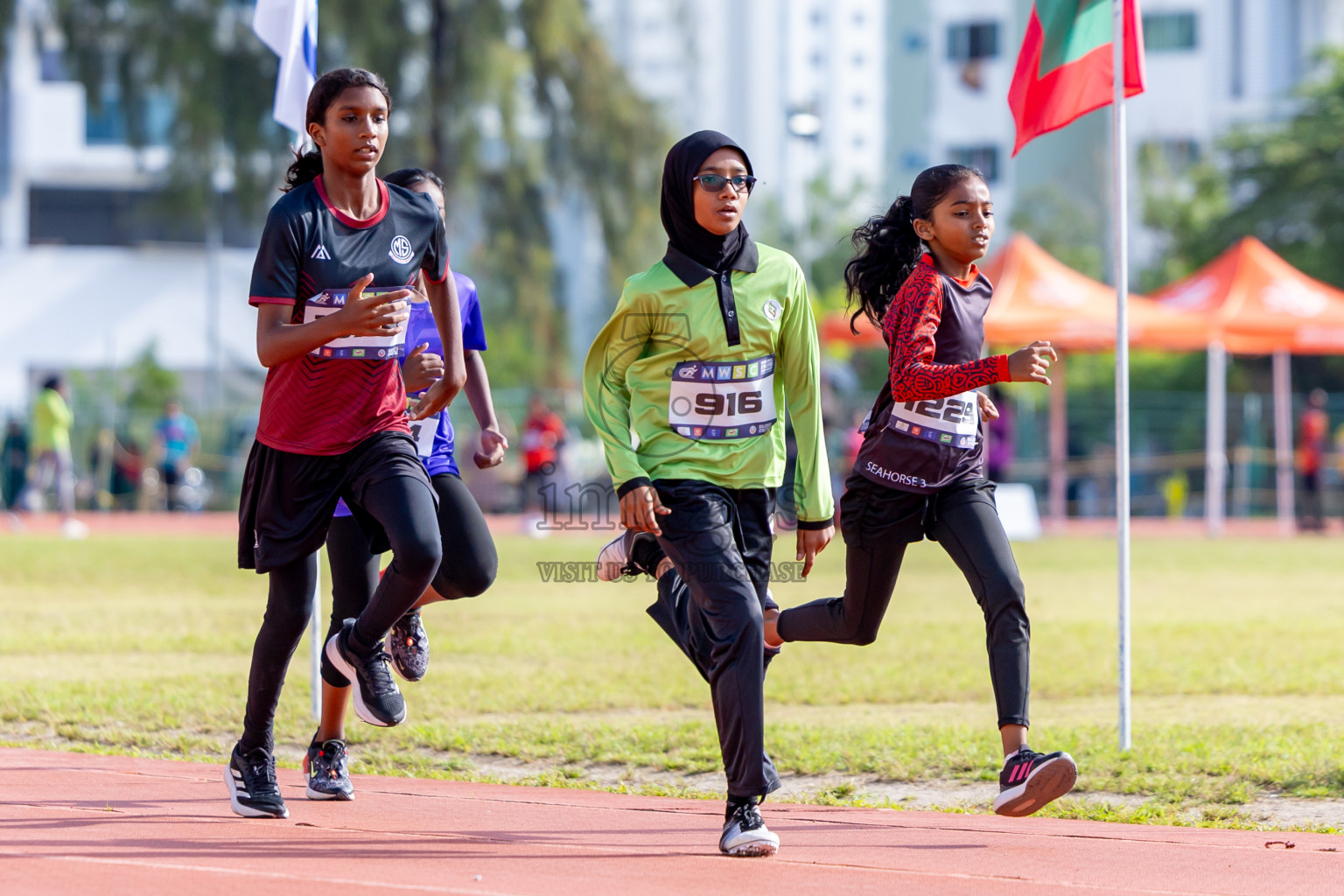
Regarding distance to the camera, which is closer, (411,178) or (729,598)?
(729,598)

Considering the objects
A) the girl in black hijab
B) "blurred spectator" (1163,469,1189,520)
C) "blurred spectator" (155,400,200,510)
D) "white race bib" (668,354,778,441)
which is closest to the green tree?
"blurred spectator" (1163,469,1189,520)

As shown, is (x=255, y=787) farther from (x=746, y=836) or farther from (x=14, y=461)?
(x=14, y=461)

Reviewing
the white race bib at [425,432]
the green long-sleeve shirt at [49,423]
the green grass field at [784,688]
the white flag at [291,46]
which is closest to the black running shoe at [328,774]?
the green grass field at [784,688]

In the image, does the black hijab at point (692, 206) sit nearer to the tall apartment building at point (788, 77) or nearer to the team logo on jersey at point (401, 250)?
the team logo on jersey at point (401, 250)

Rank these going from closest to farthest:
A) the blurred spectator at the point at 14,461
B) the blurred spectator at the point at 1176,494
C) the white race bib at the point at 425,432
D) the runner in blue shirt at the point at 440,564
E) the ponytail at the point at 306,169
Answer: the ponytail at the point at 306,169, the runner in blue shirt at the point at 440,564, the white race bib at the point at 425,432, the blurred spectator at the point at 14,461, the blurred spectator at the point at 1176,494

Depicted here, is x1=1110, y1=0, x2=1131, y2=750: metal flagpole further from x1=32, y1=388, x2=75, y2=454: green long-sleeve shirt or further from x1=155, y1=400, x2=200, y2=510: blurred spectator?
x1=155, y1=400, x2=200, y2=510: blurred spectator

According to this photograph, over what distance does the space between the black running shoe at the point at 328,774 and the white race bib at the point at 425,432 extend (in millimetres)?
1037

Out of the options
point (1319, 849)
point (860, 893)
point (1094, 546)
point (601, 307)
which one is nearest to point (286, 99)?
point (860, 893)

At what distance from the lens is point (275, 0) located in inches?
300

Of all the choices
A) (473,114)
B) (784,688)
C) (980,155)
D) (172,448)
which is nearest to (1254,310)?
(473,114)

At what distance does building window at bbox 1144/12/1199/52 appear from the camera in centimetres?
5034

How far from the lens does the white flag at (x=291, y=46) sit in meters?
7.48

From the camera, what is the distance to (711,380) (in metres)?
4.92

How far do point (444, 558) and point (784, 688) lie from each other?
146 inches
